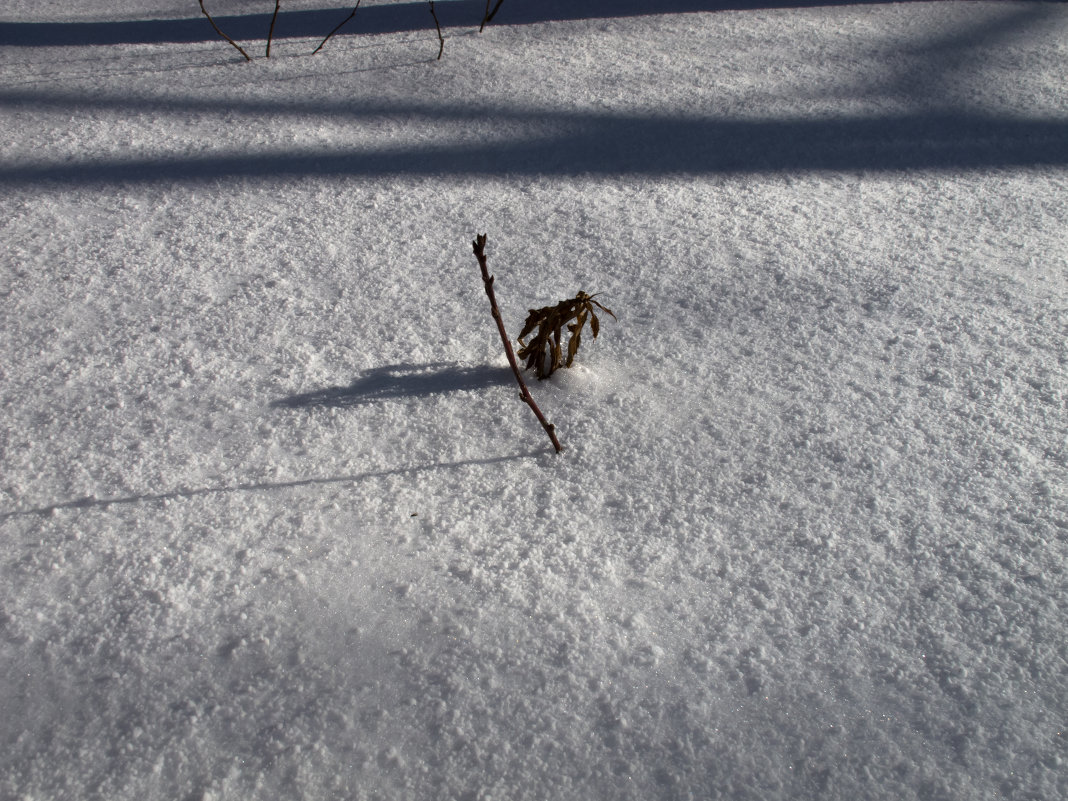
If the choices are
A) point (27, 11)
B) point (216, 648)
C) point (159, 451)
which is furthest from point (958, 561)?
point (27, 11)

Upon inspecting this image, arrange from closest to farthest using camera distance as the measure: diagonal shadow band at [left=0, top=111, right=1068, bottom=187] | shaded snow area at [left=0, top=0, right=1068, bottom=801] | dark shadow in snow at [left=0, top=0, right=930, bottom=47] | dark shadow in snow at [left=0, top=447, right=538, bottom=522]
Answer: shaded snow area at [left=0, top=0, right=1068, bottom=801], dark shadow in snow at [left=0, top=447, right=538, bottom=522], diagonal shadow band at [left=0, top=111, right=1068, bottom=187], dark shadow in snow at [left=0, top=0, right=930, bottom=47]

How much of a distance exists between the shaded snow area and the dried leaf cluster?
55 millimetres

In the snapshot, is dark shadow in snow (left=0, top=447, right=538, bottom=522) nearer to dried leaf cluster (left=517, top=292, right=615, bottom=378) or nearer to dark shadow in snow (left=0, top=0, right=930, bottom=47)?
dried leaf cluster (left=517, top=292, right=615, bottom=378)

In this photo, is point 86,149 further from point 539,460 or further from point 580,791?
point 580,791

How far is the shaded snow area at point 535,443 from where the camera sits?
87cm

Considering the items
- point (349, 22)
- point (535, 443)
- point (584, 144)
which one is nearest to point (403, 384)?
point (535, 443)

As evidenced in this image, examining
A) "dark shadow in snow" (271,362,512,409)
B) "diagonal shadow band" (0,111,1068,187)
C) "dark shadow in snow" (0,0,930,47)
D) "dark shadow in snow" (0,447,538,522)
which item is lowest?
"dark shadow in snow" (0,447,538,522)

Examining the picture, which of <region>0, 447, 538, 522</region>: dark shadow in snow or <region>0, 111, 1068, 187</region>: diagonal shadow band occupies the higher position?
<region>0, 111, 1068, 187</region>: diagonal shadow band

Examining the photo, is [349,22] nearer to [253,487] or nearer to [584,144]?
[584,144]

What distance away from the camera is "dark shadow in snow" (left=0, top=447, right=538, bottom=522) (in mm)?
1142

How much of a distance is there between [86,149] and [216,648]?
5.41ft

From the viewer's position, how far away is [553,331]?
129 centimetres

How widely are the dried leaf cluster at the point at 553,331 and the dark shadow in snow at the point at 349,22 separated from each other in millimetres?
1891

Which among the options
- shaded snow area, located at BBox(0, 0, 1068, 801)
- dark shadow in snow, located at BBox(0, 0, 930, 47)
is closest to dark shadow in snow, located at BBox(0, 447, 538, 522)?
shaded snow area, located at BBox(0, 0, 1068, 801)
